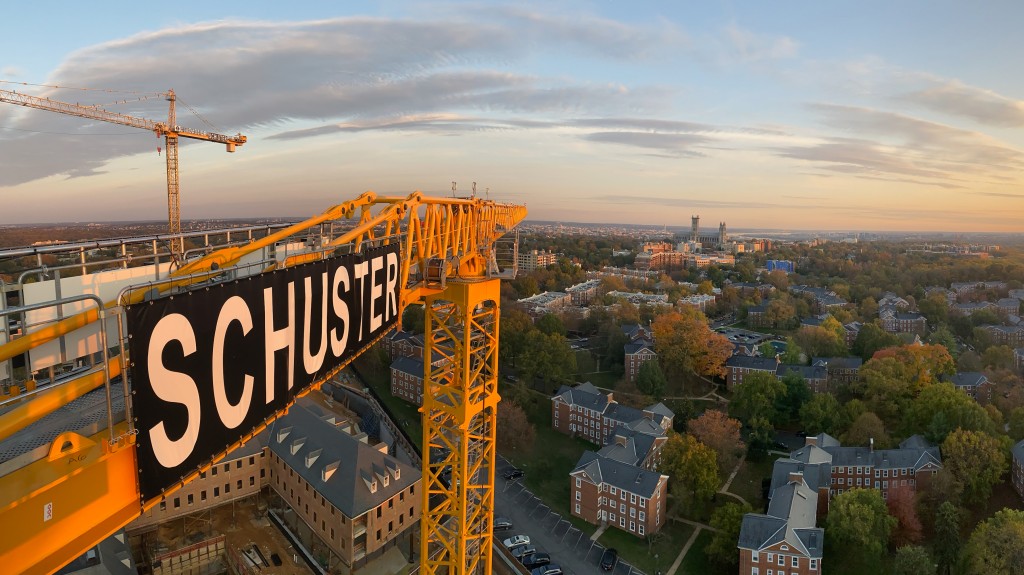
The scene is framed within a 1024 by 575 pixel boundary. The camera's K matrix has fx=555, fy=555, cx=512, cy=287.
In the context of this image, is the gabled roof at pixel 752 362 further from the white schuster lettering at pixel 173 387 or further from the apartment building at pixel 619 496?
the white schuster lettering at pixel 173 387

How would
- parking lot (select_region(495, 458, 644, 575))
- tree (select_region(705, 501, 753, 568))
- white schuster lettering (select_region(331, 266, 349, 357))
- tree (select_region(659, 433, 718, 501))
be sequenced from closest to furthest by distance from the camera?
white schuster lettering (select_region(331, 266, 349, 357)), tree (select_region(705, 501, 753, 568)), parking lot (select_region(495, 458, 644, 575)), tree (select_region(659, 433, 718, 501))

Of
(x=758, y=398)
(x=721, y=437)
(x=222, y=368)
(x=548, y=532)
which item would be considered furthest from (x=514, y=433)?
(x=222, y=368)

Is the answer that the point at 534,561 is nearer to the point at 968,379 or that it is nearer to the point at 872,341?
the point at 968,379

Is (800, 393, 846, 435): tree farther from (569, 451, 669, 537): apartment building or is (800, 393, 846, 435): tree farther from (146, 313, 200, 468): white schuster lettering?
(146, 313, 200, 468): white schuster lettering

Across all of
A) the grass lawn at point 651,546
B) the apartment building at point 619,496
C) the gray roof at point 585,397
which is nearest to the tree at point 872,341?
the gray roof at point 585,397

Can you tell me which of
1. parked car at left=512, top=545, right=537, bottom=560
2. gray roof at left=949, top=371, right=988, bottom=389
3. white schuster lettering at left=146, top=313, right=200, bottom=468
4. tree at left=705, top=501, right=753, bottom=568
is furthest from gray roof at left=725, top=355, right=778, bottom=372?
white schuster lettering at left=146, top=313, right=200, bottom=468

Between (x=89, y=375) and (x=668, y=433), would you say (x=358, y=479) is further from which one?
(x=89, y=375)

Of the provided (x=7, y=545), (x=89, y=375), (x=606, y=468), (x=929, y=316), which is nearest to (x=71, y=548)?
(x=7, y=545)
